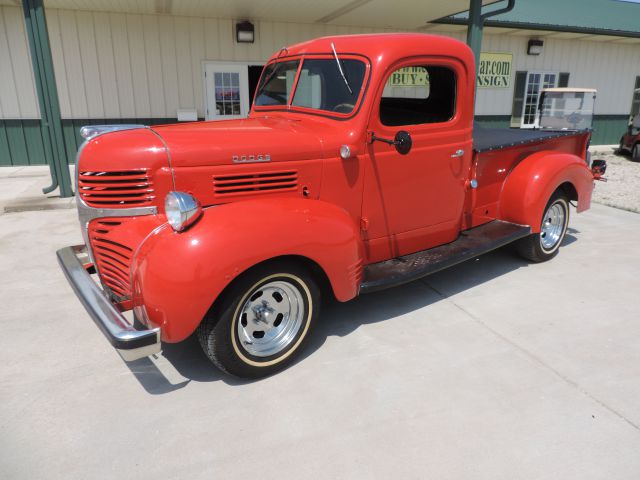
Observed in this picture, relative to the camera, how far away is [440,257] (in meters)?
3.91

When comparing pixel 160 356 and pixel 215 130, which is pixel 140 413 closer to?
pixel 160 356

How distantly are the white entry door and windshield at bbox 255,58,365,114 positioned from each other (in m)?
6.45

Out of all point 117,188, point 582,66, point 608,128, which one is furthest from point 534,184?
point 608,128

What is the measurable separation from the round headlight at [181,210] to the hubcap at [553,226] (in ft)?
12.2

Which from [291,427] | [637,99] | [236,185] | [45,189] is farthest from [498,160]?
[637,99]

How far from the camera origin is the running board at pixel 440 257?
3.47 m

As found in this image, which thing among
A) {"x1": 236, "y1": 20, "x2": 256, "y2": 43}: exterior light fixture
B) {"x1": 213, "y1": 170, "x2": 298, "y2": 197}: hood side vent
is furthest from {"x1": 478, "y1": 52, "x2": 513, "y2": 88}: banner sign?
{"x1": 213, "y1": 170, "x2": 298, "y2": 197}: hood side vent

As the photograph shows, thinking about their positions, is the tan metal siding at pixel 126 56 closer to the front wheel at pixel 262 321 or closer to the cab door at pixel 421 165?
the cab door at pixel 421 165

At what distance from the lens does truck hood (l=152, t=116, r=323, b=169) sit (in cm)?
292

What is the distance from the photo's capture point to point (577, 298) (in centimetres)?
419

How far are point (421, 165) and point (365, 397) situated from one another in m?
1.83

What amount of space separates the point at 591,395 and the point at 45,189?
25.3 feet

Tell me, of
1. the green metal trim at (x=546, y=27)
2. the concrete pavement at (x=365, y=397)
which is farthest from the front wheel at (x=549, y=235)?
the green metal trim at (x=546, y=27)

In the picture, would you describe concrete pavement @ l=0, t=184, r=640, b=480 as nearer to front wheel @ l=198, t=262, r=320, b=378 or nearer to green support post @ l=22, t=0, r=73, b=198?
front wheel @ l=198, t=262, r=320, b=378
